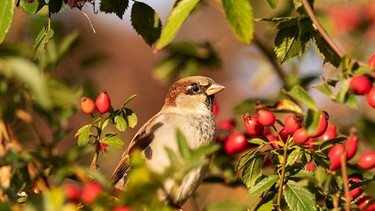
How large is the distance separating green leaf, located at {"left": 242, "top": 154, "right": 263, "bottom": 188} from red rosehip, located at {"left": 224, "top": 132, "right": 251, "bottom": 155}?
666 millimetres

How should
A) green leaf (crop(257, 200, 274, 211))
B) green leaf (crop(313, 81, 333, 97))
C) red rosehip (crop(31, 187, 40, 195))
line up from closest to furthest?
green leaf (crop(313, 81, 333, 97))
red rosehip (crop(31, 187, 40, 195))
green leaf (crop(257, 200, 274, 211))

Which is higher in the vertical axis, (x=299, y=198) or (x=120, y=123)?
(x=120, y=123)

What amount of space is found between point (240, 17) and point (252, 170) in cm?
76

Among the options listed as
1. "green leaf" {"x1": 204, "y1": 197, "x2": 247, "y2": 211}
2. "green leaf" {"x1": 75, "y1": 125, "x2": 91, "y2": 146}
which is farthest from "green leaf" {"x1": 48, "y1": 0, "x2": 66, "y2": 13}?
"green leaf" {"x1": 204, "y1": 197, "x2": 247, "y2": 211}

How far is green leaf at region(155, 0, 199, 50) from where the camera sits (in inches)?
67.9

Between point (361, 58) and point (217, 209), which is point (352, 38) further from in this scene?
point (217, 209)

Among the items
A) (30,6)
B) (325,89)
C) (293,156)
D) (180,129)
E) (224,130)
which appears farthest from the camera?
(224,130)

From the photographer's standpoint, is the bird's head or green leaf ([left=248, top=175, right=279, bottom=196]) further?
the bird's head

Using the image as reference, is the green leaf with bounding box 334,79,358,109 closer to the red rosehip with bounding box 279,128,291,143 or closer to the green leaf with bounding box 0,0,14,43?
the red rosehip with bounding box 279,128,291,143

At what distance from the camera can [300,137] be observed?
2170 millimetres

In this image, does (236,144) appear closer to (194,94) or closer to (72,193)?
(194,94)

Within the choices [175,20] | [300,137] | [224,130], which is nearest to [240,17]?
[175,20]

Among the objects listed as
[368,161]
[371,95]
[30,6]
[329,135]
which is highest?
[30,6]

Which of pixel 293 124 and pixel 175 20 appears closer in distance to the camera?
pixel 175 20
